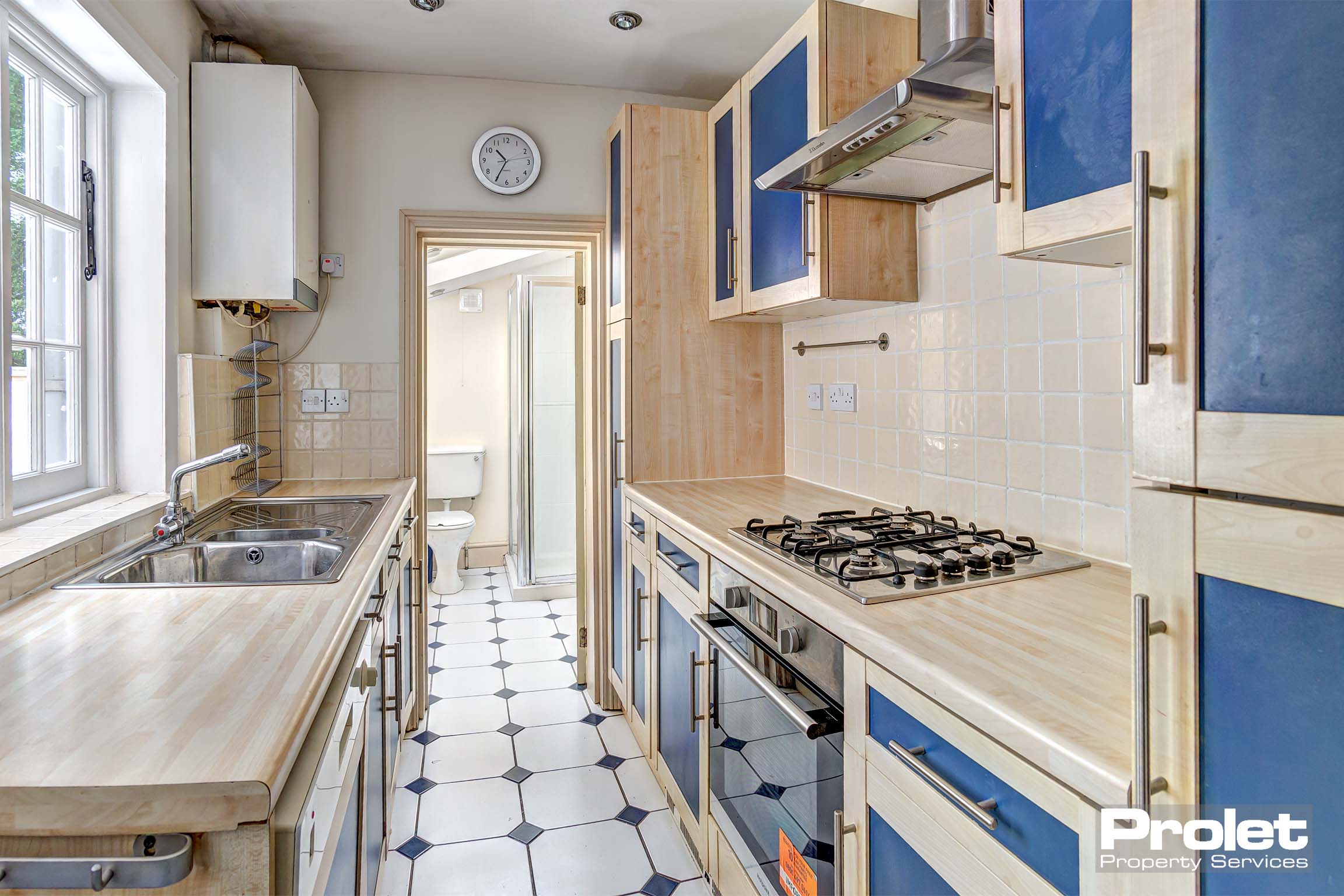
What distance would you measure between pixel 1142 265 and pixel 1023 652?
53 cm

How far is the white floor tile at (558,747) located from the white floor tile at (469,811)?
0.16 m

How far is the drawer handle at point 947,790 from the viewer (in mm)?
867

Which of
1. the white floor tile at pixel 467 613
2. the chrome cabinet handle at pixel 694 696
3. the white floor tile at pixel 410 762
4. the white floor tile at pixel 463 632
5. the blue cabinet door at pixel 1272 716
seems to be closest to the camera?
the blue cabinet door at pixel 1272 716

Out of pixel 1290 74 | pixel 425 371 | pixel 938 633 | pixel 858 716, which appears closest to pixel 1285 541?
pixel 1290 74

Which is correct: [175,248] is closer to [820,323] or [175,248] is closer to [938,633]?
[820,323]

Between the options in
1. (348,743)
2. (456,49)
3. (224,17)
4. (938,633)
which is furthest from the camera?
(456,49)

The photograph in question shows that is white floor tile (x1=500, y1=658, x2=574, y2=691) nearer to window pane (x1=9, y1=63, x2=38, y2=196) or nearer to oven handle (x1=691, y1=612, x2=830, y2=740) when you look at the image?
oven handle (x1=691, y1=612, x2=830, y2=740)

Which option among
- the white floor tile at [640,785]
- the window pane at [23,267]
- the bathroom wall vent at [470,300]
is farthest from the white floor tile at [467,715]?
the bathroom wall vent at [470,300]

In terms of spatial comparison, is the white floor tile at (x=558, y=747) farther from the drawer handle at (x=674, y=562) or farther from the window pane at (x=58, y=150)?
the window pane at (x=58, y=150)

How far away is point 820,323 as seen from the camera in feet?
8.30

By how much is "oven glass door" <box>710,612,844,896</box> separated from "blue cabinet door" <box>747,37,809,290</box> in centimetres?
104

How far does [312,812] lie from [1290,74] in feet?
3.99

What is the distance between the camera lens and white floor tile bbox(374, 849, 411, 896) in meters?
1.88

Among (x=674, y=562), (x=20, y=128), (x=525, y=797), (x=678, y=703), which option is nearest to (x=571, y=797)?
(x=525, y=797)
